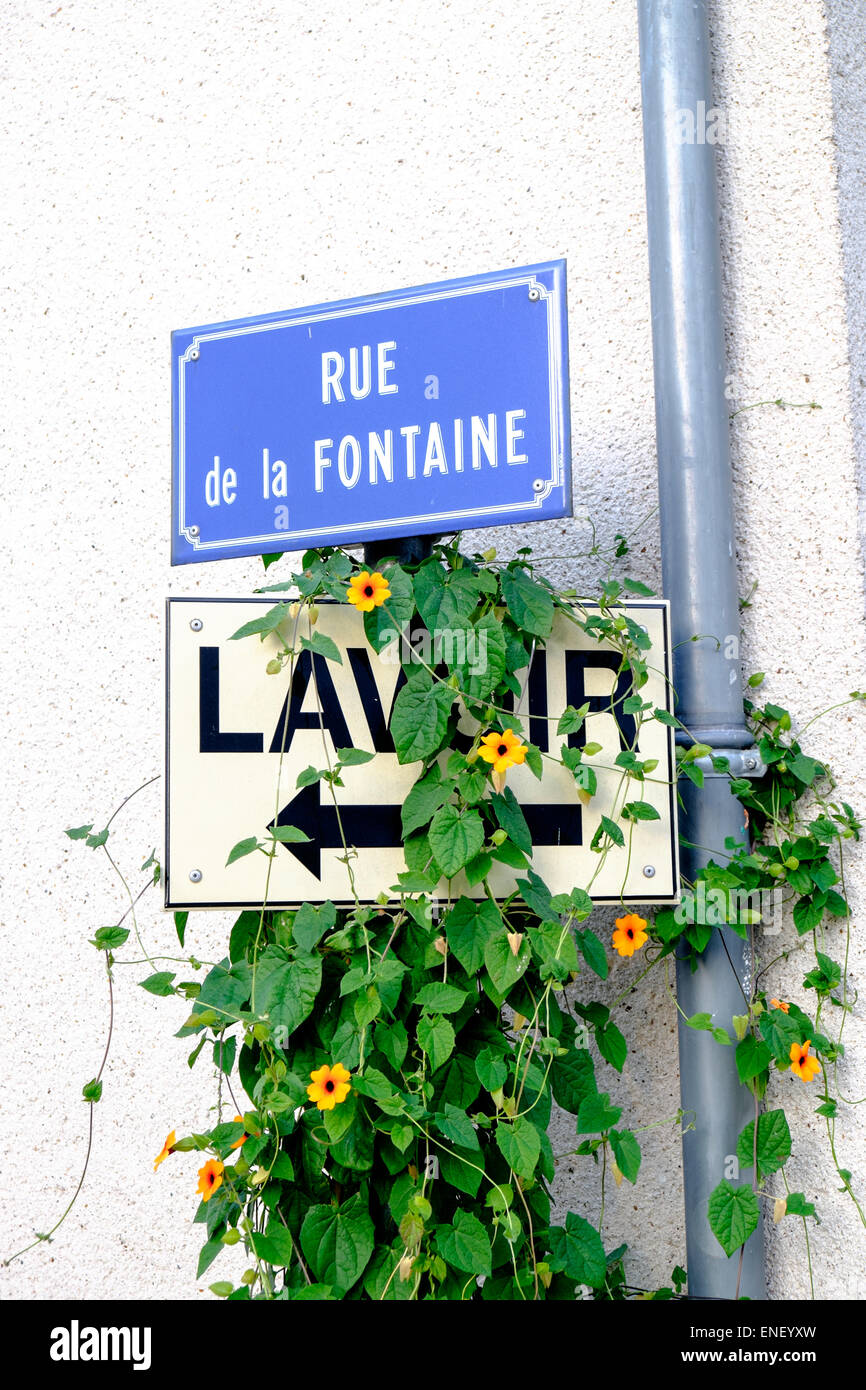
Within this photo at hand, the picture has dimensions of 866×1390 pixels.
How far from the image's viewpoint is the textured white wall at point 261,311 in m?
1.35

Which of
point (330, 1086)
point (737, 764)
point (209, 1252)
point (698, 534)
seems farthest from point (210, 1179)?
point (698, 534)

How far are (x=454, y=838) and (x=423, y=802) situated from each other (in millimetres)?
56

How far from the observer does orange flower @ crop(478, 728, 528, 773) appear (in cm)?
103

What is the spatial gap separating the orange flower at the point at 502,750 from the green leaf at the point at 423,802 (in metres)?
0.05

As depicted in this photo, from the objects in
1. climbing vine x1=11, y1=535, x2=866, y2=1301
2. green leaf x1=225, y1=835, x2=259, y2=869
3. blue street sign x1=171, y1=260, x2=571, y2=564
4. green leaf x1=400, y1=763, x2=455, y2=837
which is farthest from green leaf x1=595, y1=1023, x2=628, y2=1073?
blue street sign x1=171, y1=260, x2=571, y2=564

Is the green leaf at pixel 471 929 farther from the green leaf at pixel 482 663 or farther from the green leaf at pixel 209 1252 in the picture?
the green leaf at pixel 209 1252

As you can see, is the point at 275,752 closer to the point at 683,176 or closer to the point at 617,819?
the point at 617,819

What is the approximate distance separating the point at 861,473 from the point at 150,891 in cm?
116

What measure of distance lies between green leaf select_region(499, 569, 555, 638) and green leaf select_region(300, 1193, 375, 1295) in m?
0.59

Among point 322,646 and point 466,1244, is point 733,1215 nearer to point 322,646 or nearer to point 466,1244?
point 466,1244

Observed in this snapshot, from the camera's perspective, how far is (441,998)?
103cm

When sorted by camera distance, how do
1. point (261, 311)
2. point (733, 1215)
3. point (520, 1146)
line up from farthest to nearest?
point (261, 311), point (733, 1215), point (520, 1146)

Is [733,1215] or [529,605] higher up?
[529,605]

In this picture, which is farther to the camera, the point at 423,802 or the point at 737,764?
the point at 737,764
